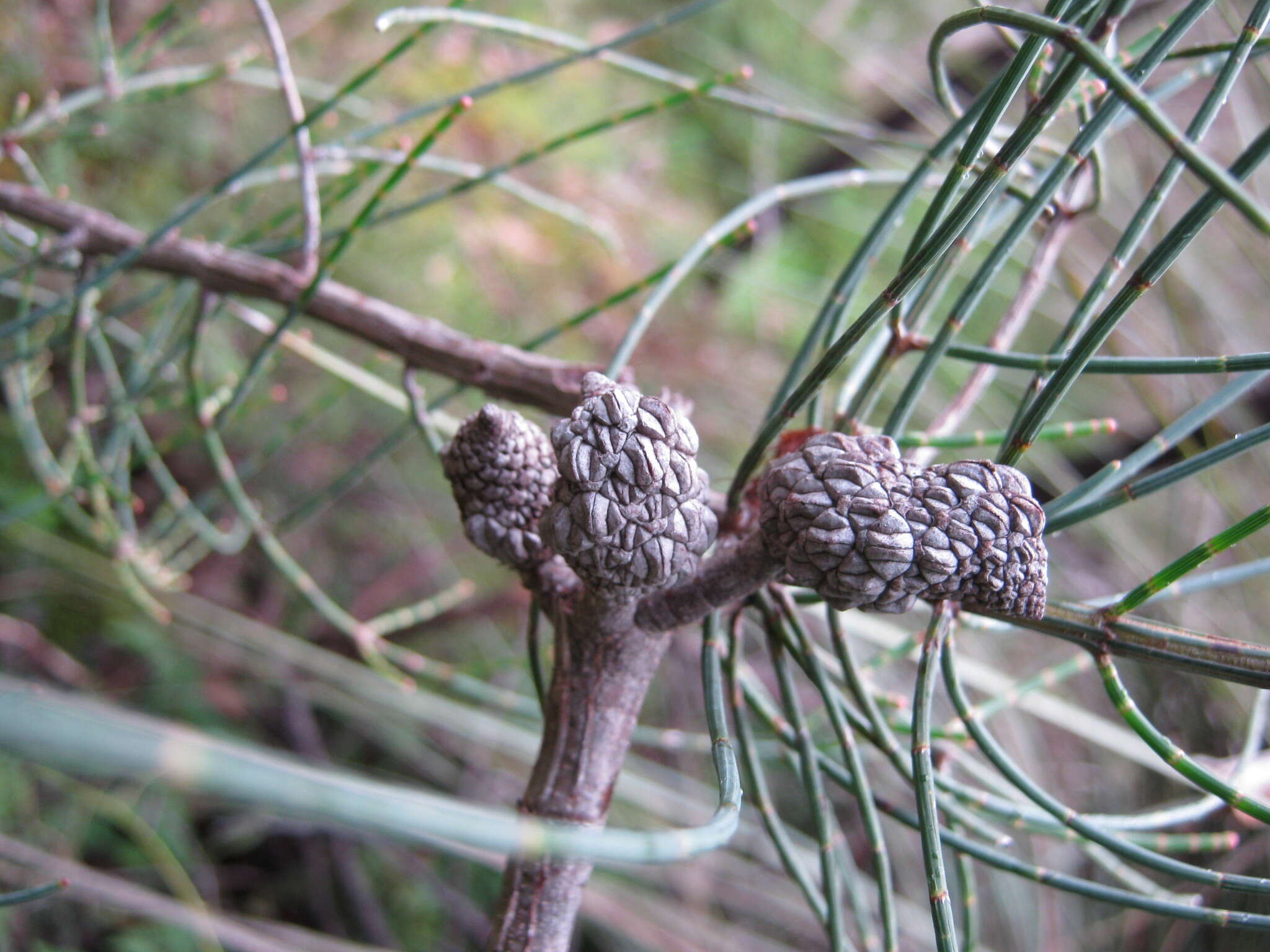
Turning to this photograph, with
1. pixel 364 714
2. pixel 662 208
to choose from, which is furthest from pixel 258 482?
pixel 662 208

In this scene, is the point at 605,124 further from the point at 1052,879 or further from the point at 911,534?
the point at 1052,879

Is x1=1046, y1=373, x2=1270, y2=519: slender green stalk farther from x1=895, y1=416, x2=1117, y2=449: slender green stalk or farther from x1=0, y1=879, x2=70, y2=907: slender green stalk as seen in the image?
x1=0, y1=879, x2=70, y2=907: slender green stalk

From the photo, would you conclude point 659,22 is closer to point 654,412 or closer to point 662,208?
point 654,412

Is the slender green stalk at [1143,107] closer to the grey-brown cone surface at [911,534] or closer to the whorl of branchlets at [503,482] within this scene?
the grey-brown cone surface at [911,534]

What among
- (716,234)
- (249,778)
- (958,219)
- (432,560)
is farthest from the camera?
(432,560)

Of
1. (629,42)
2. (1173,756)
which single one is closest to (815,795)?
(1173,756)

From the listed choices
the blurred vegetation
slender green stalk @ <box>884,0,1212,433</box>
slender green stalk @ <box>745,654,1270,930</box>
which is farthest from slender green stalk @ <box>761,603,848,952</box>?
the blurred vegetation

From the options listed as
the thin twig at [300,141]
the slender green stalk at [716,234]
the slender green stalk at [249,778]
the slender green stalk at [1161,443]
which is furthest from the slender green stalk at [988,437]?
the thin twig at [300,141]
